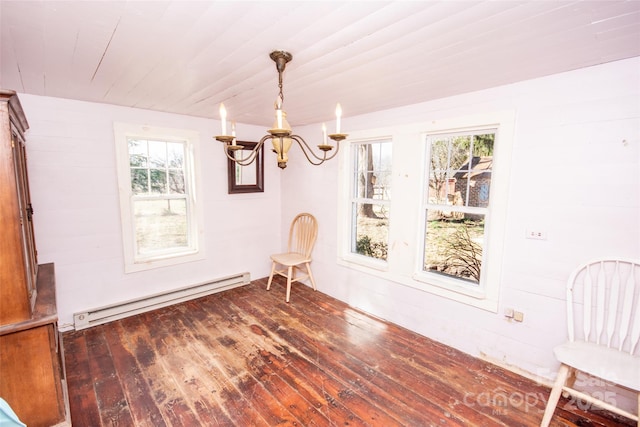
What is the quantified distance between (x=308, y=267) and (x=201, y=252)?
138 centimetres

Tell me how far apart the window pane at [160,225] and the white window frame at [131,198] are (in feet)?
0.26

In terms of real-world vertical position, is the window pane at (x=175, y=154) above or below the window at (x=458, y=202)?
above

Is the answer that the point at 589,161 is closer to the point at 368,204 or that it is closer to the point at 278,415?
the point at 368,204

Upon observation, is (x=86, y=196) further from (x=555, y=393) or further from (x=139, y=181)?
(x=555, y=393)

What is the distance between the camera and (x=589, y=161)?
71.4 inches

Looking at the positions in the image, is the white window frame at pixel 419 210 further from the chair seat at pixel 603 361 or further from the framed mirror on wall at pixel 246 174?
the framed mirror on wall at pixel 246 174

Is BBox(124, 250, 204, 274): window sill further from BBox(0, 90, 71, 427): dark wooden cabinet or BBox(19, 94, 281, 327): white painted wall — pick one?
BBox(0, 90, 71, 427): dark wooden cabinet

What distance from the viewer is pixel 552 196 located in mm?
1961

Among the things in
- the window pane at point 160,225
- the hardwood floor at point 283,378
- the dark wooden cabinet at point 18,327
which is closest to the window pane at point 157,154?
the window pane at point 160,225

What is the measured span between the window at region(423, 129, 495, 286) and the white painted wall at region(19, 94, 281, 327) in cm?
258

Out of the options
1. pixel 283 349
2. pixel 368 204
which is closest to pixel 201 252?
pixel 283 349

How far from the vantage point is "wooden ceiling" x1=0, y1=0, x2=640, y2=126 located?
119 cm

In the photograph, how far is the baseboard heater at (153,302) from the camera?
279 centimetres

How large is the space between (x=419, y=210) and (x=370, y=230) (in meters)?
0.76
